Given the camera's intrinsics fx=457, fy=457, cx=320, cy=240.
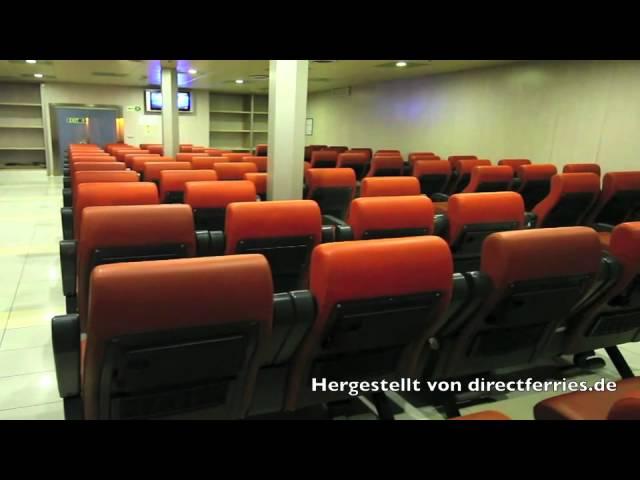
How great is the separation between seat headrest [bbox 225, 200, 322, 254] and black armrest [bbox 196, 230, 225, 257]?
0.09 meters

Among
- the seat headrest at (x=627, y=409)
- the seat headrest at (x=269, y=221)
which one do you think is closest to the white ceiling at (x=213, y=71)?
the seat headrest at (x=269, y=221)

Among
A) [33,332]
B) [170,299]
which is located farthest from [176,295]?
[33,332]

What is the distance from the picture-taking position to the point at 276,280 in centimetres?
241

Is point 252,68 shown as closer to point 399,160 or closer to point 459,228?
point 399,160

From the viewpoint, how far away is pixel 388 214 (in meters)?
2.60

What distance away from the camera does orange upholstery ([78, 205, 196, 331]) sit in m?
1.98

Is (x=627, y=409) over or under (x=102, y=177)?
under

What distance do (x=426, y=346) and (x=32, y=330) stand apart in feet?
8.21

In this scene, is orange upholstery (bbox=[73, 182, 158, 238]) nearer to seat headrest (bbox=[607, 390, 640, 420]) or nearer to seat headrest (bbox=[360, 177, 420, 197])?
seat headrest (bbox=[360, 177, 420, 197])

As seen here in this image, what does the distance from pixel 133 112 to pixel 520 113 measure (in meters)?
11.1

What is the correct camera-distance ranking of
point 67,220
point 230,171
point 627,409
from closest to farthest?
1. point 627,409
2. point 67,220
3. point 230,171

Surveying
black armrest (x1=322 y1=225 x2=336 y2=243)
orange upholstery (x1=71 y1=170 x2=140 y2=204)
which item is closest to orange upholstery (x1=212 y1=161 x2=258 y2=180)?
orange upholstery (x1=71 y1=170 x2=140 y2=204)

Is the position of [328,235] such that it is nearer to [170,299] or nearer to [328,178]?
[170,299]

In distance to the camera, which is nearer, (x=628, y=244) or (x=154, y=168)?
(x=628, y=244)
